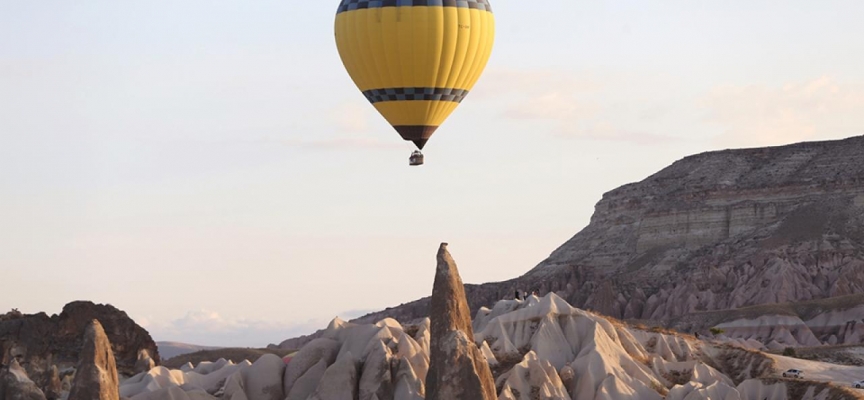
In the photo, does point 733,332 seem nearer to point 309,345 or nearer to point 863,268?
point 863,268

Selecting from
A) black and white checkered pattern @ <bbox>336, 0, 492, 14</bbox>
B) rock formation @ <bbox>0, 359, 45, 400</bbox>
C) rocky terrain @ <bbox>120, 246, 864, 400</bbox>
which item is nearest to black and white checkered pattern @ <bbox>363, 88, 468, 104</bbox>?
black and white checkered pattern @ <bbox>336, 0, 492, 14</bbox>

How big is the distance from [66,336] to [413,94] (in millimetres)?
34596

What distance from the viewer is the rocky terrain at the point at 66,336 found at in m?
98.6

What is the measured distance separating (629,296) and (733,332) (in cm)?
2758

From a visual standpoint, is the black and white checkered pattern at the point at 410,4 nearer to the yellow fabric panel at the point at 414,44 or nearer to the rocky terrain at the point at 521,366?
the yellow fabric panel at the point at 414,44

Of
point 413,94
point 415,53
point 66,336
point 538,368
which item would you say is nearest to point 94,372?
point 415,53

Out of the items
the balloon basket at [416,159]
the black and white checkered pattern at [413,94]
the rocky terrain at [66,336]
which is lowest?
the rocky terrain at [66,336]

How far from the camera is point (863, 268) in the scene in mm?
165000

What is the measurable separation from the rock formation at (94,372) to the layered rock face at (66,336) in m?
49.5

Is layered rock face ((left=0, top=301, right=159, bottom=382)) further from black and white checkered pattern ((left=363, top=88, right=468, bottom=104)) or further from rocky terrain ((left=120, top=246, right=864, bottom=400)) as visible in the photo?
black and white checkered pattern ((left=363, top=88, right=468, bottom=104))

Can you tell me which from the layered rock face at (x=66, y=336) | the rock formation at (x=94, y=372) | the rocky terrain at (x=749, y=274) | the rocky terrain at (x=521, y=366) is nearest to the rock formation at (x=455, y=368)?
the rocky terrain at (x=521, y=366)

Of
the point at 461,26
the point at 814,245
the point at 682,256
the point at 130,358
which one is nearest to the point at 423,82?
the point at 461,26

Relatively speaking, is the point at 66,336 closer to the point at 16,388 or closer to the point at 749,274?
the point at 16,388

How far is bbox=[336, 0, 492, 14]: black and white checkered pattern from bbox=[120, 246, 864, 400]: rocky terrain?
44.6 ft
